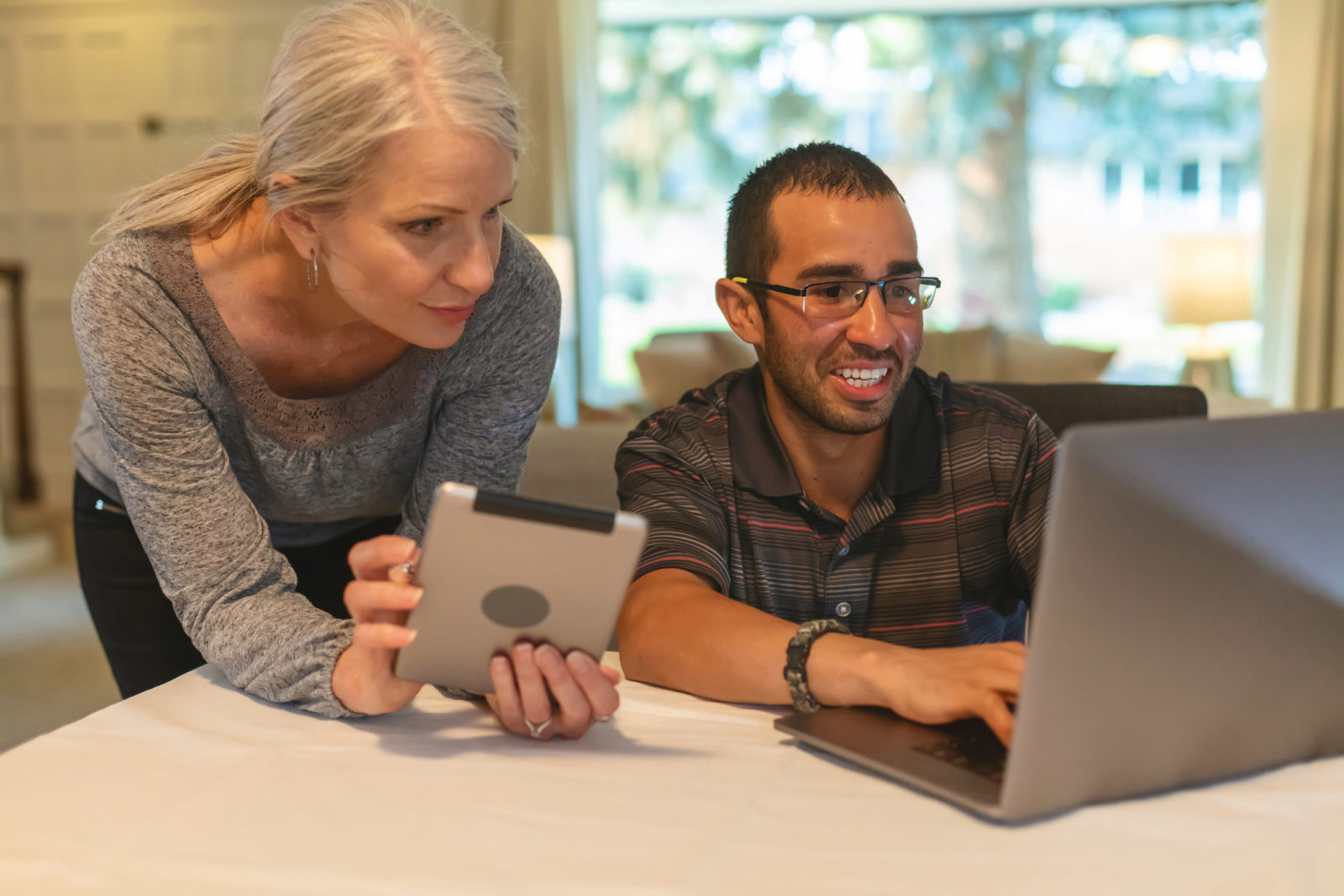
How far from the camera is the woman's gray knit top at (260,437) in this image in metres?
1.02

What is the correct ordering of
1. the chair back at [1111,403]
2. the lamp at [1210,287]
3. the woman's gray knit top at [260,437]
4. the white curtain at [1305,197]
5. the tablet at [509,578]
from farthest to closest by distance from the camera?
1. the white curtain at [1305,197]
2. the lamp at [1210,287]
3. the chair back at [1111,403]
4. the woman's gray knit top at [260,437]
5. the tablet at [509,578]

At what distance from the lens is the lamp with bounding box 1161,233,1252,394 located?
4645 millimetres

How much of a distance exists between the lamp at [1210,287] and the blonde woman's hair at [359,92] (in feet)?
13.9

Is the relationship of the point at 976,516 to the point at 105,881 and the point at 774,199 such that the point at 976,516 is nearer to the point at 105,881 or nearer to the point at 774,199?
the point at 774,199

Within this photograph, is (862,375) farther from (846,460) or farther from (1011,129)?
(1011,129)

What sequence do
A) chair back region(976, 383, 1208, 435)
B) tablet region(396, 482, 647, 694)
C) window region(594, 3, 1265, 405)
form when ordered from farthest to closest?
window region(594, 3, 1265, 405)
chair back region(976, 383, 1208, 435)
tablet region(396, 482, 647, 694)

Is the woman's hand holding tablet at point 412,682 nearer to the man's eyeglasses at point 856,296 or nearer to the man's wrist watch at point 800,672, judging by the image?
the man's wrist watch at point 800,672

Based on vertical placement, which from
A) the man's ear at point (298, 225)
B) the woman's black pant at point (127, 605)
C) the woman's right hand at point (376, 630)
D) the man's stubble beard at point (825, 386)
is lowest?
the woman's black pant at point (127, 605)

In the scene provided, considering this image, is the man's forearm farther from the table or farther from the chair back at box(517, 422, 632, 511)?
the chair back at box(517, 422, 632, 511)

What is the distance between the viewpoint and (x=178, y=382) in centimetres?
107

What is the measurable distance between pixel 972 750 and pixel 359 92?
0.72 meters

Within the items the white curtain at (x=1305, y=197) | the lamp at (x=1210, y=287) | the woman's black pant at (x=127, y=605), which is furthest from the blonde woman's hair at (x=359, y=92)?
the white curtain at (x=1305, y=197)

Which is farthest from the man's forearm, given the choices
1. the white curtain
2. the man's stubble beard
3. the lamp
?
the white curtain

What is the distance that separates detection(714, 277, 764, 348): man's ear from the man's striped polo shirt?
0.42 ft
